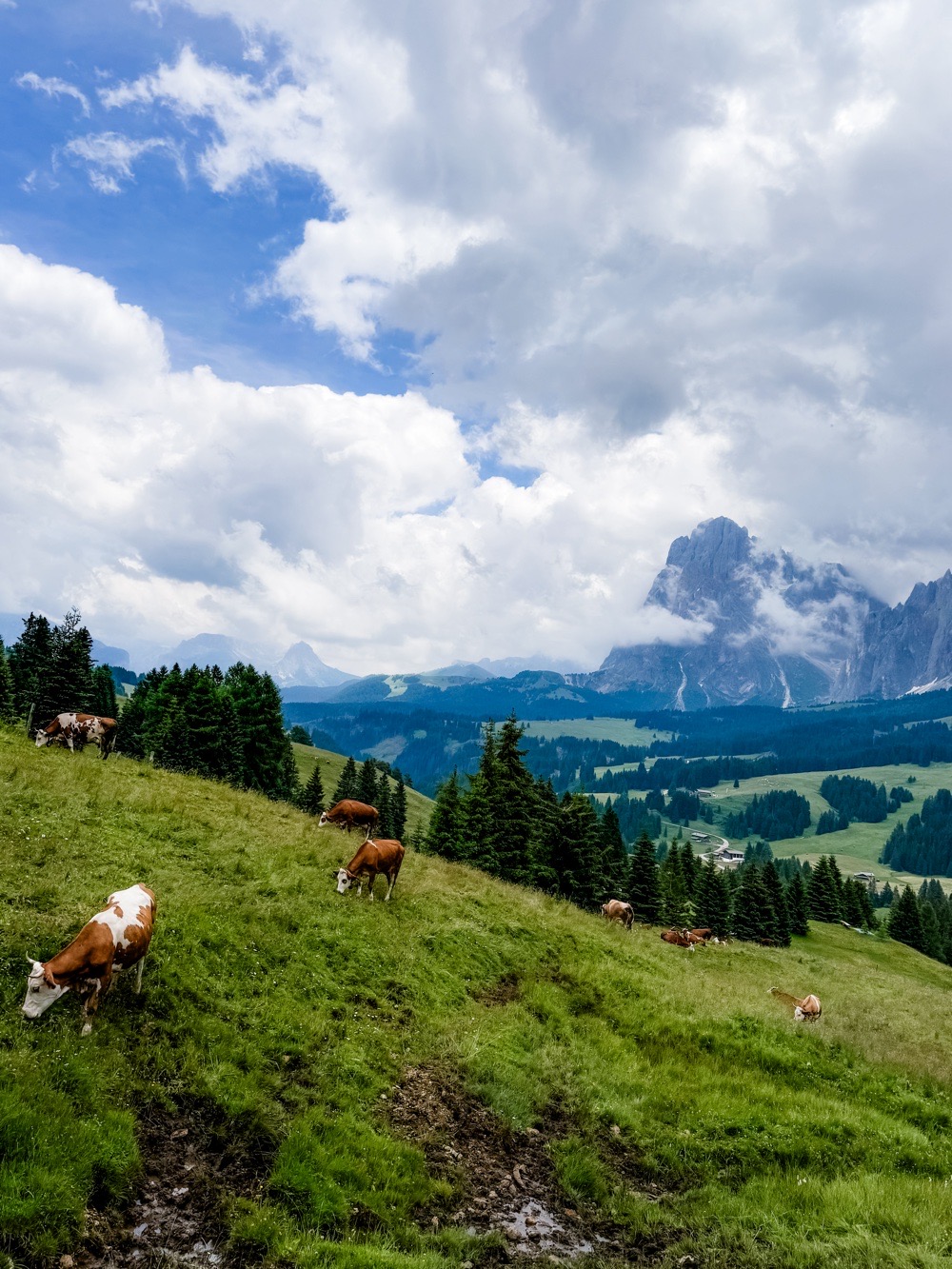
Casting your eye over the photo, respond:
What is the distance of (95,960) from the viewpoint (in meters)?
11.4

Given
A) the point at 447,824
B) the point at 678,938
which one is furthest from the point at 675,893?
the point at 678,938

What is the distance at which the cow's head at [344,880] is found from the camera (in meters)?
20.5

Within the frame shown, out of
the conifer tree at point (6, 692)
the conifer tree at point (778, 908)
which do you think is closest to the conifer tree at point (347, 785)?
the conifer tree at point (6, 692)

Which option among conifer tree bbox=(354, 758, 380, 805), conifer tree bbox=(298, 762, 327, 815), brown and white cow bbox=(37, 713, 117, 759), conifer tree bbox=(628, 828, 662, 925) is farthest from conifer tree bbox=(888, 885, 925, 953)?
brown and white cow bbox=(37, 713, 117, 759)

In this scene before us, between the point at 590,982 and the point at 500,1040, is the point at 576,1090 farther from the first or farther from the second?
the point at 590,982

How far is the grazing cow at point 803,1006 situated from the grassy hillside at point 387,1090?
4.08ft

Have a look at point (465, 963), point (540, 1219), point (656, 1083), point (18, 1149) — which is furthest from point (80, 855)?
point (656, 1083)

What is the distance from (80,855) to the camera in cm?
1656

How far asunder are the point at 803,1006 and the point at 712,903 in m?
59.1

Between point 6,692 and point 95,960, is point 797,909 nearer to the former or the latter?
point 95,960

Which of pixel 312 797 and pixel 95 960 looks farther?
pixel 312 797

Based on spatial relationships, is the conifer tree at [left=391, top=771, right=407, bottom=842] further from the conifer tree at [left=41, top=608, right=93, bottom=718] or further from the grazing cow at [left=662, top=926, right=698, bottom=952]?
the grazing cow at [left=662, top=926, right=698, bottom=952]

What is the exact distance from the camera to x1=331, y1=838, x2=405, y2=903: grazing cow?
68.6ft

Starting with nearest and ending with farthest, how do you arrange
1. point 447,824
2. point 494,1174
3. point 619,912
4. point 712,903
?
point 494,1174, point 619,912, point 447,824, point 712,903
